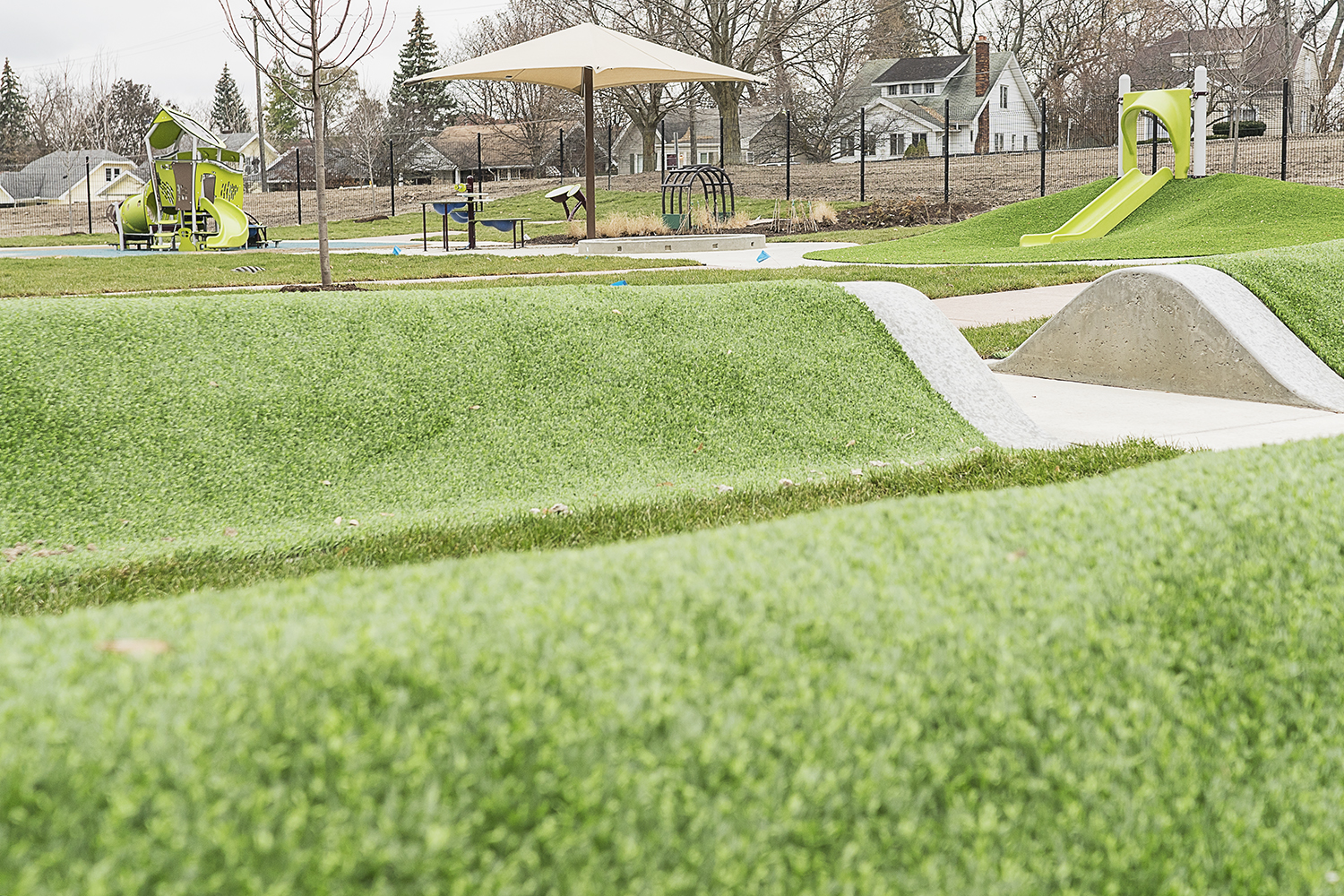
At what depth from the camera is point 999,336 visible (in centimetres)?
720

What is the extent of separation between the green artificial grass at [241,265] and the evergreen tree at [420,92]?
155 ft

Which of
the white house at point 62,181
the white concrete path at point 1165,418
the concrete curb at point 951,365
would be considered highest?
the white house at point 62,181

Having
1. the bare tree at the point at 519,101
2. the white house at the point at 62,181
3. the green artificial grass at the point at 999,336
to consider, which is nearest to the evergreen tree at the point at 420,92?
the bare tree at the point at 519,101

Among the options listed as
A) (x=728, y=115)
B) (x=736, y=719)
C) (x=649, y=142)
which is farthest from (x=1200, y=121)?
(x=649, y=142)

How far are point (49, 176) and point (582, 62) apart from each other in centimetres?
5409

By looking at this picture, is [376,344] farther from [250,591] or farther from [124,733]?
[124,733]

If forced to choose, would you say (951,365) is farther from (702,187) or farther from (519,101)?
(519,101)

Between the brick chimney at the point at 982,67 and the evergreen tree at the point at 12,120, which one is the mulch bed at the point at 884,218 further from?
the evergreen tree at the point at 12,120

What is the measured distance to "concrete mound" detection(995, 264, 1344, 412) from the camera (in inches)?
214

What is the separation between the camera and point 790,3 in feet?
113

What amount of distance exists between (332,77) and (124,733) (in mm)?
8891

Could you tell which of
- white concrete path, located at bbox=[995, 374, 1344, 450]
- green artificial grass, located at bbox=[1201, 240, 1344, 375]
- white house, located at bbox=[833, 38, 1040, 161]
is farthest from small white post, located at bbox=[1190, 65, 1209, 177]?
white house, located at bbox=[833, 38, 1040, 161]

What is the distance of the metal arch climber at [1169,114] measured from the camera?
1623 centimetres

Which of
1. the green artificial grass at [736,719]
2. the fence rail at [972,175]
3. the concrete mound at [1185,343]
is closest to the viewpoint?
the green artificial grass at [736,719]
